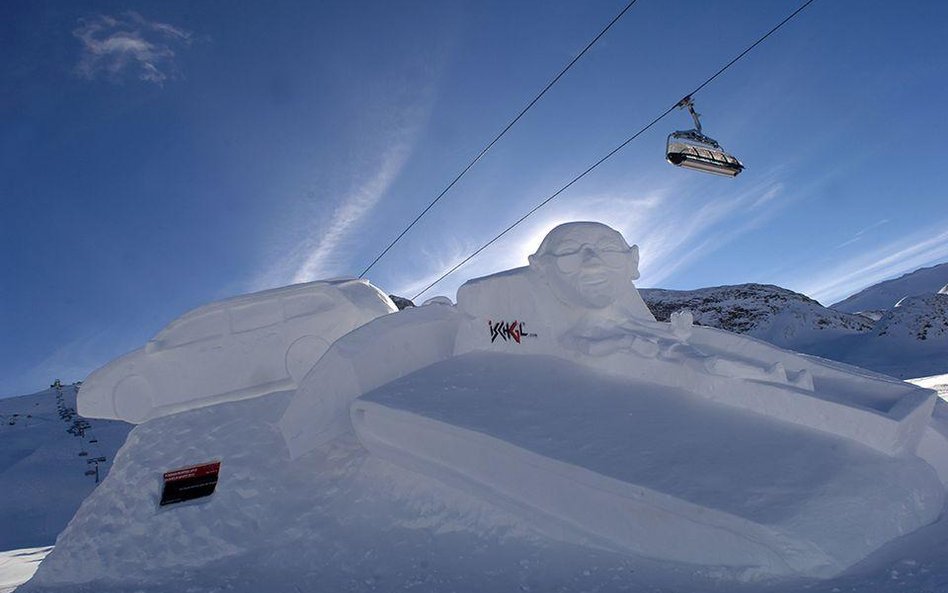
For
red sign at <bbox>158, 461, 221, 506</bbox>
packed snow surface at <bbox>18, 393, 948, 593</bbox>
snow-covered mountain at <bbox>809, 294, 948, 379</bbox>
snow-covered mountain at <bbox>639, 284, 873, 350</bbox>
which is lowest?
packed snow surface at <bbox>18, 393, 948, 593</bbox>

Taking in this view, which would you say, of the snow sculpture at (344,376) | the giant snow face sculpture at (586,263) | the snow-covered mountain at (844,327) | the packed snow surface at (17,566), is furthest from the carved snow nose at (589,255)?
the snow-covered mountain at (844,327)

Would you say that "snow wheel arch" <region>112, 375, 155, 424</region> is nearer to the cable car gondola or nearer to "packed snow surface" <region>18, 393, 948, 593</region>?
"packed snow surface" <region>18, 393, 948, 593</region>

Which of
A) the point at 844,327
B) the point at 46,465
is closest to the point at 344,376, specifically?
the point at 46,465

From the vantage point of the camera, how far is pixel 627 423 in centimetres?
360

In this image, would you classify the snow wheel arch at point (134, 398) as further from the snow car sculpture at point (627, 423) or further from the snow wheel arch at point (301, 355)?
the snow car sculpture at point (627, 423)

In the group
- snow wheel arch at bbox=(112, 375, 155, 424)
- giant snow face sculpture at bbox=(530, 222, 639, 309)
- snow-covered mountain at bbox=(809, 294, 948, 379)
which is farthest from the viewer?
snow-covered mountain at bbox=(809, 294, 948, 379)

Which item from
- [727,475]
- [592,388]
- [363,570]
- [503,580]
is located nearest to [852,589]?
[727,475]

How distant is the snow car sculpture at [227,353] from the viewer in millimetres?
5883

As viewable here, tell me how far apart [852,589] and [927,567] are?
1.24ft

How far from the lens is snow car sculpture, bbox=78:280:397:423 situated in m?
5.88

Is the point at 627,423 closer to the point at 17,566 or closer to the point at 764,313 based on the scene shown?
the point at 17,566

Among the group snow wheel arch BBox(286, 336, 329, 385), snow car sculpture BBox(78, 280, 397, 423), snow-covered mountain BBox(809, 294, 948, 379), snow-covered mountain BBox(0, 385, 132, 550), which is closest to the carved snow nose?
snow car sculpture BBox(78, 280, 397, 423)

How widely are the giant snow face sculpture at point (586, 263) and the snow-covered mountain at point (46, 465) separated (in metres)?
8.68

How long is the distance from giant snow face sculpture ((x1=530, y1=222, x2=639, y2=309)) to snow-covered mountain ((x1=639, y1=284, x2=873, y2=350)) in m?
12.3
